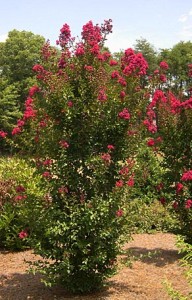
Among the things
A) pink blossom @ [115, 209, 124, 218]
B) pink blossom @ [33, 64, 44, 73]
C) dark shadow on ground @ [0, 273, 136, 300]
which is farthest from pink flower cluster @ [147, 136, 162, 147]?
dark shadow on ground @ [0, 273, 136, 300]

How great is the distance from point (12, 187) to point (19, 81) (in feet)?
123

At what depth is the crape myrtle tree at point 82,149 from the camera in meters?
5.83

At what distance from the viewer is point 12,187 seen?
31.0 feet

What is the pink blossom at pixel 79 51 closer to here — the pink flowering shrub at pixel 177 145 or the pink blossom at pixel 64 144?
the pink blossom at pixel 64 144

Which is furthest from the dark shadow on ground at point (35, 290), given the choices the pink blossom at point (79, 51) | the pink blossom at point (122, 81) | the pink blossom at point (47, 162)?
the pink blossom at point (79, 51)

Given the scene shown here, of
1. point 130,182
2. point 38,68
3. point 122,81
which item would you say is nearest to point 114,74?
point 122,81

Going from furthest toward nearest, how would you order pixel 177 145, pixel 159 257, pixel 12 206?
pixel 12 206 < pixel 159 257 < pixel 177 145

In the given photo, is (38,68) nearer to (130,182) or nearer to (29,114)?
(29,114)

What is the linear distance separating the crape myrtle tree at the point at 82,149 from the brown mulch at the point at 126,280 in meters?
0.47

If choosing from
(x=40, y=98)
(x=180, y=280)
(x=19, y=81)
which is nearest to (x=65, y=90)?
(x=40, y=98)

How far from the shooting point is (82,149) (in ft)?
19.8

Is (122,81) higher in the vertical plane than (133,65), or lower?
lower

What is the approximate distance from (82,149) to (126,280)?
2542 mm

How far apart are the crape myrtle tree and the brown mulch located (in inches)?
18.3
